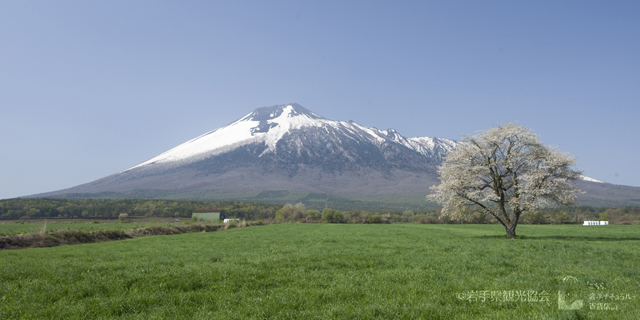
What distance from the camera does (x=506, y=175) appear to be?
3450cm

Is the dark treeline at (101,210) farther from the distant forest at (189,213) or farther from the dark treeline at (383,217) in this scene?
the dark treeline at (383,217)

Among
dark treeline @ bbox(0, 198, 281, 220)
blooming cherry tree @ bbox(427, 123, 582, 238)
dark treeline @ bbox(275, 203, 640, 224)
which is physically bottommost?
dark treeline @ bbox(275, 203, 640, 224)

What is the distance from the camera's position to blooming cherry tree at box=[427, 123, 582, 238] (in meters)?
32.2


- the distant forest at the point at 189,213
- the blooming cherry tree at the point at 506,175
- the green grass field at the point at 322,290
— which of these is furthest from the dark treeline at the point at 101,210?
the green grass field at the point at 322,290

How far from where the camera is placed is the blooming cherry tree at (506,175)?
106 ft

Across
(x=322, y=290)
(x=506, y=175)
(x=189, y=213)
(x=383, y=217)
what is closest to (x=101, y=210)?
(x=189, y=213)

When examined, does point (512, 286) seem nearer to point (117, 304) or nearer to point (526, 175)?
point (117, 304)

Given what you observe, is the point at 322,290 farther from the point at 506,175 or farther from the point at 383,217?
the point at 383,217

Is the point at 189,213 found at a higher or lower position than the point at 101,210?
lower

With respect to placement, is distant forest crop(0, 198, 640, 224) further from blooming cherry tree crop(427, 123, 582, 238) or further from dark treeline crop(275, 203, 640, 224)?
blooming cherry tree crop(427, 123, 582, 238)

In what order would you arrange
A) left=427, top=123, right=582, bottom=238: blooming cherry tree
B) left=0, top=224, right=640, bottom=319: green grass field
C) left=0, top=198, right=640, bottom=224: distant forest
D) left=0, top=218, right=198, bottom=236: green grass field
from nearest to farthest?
1. left=0, top=224, right=640, bottom=319: green grass field
2. left=427, top=123, right=582, bottom=238: blooming cherry tree
3. left=0, top=218, right=198, bottom=236: green grass field
4. left=0, top=198, right=640, bottom=224: distant forest

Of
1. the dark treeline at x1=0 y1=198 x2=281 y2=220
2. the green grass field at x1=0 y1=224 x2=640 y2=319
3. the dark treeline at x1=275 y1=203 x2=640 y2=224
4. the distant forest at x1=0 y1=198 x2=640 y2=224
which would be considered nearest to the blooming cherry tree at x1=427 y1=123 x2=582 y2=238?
the green grass field at x1=0 y1=224 x2=640 y2=319

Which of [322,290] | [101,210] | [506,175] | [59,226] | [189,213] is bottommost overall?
[189,213]

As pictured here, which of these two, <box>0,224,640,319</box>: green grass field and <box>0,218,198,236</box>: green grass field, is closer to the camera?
<box>0,224,640,319</box>: green grass field
